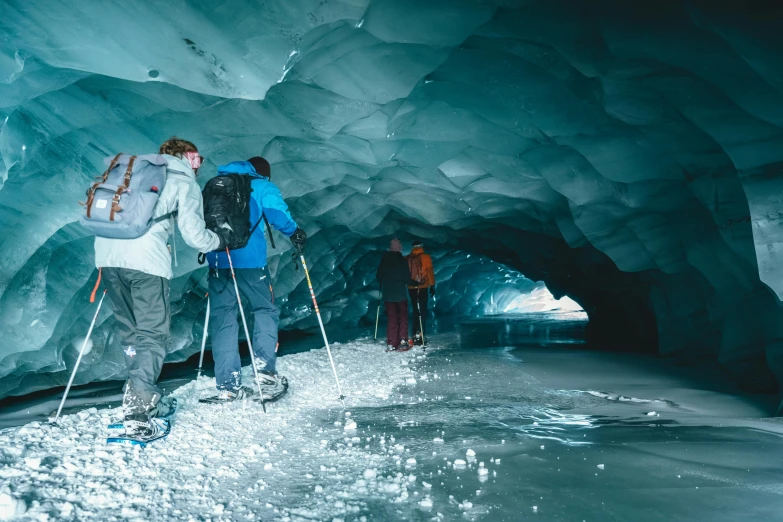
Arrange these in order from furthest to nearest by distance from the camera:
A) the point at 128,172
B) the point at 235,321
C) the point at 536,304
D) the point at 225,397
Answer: the point at 536,304 < the point at 235,321 < the point at 225,397 < the point at 128,172

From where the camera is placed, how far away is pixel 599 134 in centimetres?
620

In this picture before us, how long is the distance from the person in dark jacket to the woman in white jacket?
5256 mm

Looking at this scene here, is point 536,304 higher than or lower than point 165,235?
lower

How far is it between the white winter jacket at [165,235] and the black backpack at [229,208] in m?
0.49

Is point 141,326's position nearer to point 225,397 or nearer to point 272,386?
point 225,397

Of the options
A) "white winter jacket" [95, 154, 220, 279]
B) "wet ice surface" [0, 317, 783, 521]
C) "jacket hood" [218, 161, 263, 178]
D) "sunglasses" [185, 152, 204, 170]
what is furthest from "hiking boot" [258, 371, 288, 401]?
"sunglasses" [185, 152, 204, 170]

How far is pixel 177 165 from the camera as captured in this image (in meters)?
3.43

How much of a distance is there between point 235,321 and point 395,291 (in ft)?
14.0

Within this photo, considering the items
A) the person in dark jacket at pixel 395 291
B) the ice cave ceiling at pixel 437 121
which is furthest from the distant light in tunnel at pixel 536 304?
the ice cave ceiling at pixel 437 121

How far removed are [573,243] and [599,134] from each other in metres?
3.85

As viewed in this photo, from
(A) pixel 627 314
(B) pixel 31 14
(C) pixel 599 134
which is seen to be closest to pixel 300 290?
(A) pixel 627 314

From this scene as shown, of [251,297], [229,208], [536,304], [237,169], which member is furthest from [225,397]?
[536,304]

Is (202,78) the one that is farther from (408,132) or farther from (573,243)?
(573,243)

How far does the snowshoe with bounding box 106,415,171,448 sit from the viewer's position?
119 inches
